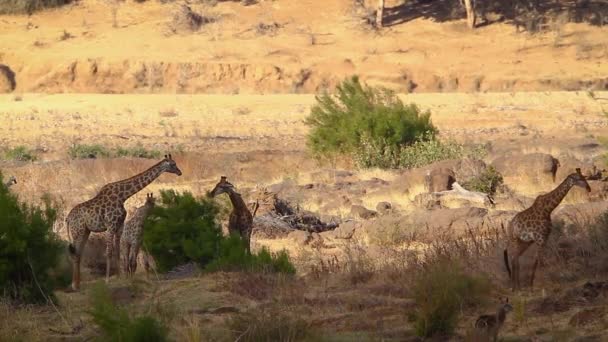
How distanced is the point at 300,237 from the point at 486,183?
5347mm

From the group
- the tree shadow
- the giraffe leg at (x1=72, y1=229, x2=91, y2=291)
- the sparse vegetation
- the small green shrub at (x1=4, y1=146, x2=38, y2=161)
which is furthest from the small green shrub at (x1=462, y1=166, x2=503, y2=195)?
the tree shadow

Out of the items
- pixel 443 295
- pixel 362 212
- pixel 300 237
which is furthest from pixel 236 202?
pixel 362 212

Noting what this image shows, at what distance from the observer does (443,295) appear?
31.6 ft

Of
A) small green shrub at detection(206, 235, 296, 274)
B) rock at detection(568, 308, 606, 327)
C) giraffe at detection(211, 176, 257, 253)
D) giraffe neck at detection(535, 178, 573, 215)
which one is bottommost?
small green shrub at detection(206, 235, 296, 274)

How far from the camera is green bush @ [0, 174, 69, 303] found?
36.8ft

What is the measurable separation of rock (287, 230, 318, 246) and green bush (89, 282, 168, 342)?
7600mm

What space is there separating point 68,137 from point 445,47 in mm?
20447

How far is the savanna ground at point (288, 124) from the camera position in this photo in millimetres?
10609

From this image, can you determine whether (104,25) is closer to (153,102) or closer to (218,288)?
(153,102)

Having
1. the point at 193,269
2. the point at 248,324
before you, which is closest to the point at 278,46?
the point at 193,269

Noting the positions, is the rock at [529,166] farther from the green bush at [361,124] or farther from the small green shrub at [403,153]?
the green bush at [361,124]

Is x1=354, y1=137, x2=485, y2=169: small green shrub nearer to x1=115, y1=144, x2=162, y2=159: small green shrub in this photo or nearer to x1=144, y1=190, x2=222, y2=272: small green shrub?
x1=115, y1=144, x2=162, y2=159: small green shrub

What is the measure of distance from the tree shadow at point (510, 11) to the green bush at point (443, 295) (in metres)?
42.8

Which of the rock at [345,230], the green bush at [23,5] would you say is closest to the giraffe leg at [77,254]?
the rock at [345,230]
